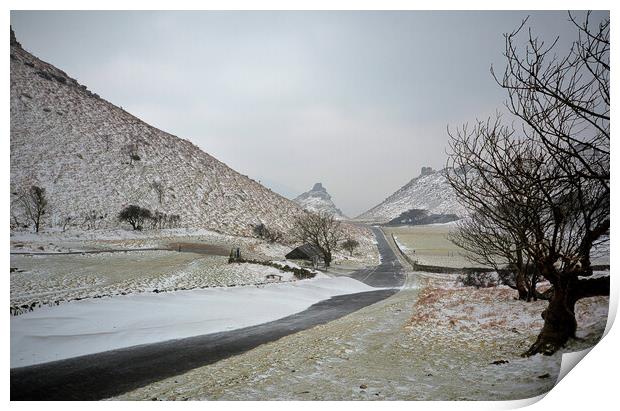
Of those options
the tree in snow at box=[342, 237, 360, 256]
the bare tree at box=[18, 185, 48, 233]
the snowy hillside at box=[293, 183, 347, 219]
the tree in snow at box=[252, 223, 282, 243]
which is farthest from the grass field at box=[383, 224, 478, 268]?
the bare tree at box=[18, 185, 48, 233]

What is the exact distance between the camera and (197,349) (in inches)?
257

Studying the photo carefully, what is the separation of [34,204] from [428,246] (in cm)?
4501

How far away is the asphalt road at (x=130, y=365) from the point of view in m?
4.39

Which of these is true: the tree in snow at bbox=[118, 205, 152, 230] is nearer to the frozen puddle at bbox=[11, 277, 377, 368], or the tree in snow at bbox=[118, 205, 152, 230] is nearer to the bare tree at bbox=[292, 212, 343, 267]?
the frozen puddle at bbox=[11, 277, 377, 368]

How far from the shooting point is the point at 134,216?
448 inches

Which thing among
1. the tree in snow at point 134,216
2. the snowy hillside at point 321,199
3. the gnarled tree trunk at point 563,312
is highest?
the snowy hillside at point 321,199

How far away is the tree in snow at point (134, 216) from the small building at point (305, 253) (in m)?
13.6

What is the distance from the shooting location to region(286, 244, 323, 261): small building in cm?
2516

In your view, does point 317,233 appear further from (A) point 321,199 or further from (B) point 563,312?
(B) point 563,312

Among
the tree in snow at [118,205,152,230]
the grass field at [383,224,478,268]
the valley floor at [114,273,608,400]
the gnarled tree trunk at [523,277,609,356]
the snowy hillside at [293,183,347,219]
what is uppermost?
the snowy hillside at [293,183,347,219]

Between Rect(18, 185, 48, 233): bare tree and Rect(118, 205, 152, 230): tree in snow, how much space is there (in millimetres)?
4739

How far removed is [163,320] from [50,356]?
3.09 metres

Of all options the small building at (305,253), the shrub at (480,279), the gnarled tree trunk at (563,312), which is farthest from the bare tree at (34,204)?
the small building at (305,253)

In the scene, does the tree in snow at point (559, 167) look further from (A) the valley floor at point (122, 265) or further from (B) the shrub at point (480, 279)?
(B) the shrub at point (480, 279)
